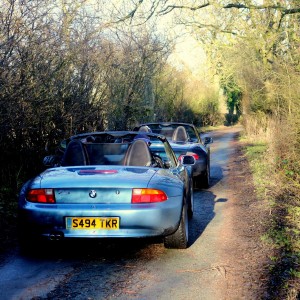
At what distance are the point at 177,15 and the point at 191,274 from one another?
55.3 ft

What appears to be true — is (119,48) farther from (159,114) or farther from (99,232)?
(99,232)

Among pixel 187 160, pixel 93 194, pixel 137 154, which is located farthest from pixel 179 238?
pixel 187 160

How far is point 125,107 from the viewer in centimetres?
1975

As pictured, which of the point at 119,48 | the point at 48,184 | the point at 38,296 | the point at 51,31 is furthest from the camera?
the point at 119,48

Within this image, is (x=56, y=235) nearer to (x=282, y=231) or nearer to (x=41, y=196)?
(x=41, y=196)

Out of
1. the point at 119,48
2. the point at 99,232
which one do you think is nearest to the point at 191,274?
the point at 99,232

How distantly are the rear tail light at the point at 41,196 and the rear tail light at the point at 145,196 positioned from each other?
0.87m

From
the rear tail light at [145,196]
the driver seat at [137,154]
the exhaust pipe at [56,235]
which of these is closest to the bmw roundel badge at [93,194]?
the rear tail light at [145,196]

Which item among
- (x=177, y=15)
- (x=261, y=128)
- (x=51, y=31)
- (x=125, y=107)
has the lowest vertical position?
(x=261, y=128)

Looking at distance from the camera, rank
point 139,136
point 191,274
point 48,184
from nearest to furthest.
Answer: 1. point 191,274
2. point 48,184
3. point 139,136

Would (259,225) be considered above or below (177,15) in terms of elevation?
below

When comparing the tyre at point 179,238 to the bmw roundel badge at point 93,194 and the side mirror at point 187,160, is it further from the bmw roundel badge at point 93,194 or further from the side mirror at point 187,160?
the side mirror at point 187,160

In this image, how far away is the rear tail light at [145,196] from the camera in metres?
5.28

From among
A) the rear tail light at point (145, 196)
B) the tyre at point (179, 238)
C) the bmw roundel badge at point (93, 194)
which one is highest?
the bmw roundel badge at point (93, 194)
